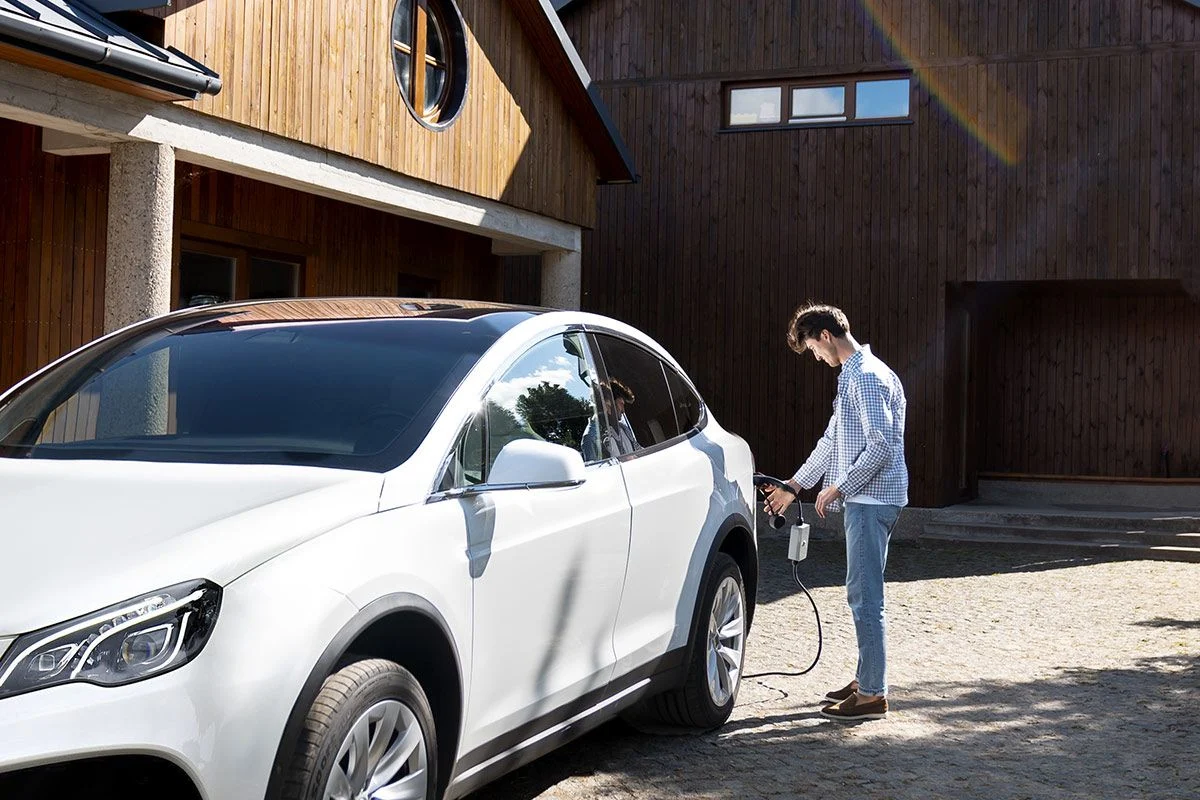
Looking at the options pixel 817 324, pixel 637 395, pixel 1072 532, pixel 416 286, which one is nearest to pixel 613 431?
pixel 637 395

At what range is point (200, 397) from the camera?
4312 mm

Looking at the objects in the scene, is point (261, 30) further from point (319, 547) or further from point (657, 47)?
point (657, 47)

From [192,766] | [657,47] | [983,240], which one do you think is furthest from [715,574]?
[657,47]

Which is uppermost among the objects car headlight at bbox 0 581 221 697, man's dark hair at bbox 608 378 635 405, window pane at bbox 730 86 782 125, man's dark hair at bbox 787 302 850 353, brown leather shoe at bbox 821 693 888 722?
window pane at bbox 730 86 782 125

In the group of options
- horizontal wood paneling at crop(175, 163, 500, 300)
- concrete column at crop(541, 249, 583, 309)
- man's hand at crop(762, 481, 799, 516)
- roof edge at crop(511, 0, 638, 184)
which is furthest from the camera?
concrete column at crop(541, 249, 583, 309)

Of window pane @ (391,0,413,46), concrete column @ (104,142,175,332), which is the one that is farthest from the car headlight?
window pane @ (391,0,413,46)

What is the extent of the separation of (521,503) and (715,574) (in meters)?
2.03

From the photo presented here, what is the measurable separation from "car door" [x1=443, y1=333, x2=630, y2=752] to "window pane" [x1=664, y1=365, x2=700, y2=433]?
3.30 feet

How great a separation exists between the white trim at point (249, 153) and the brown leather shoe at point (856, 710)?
18.1ft

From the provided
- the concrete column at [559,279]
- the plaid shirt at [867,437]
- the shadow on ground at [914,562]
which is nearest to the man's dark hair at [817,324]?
the plaid shirt at [867,437]

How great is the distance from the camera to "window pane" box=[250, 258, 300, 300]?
12.6m

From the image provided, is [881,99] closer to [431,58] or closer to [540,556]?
[431,58]

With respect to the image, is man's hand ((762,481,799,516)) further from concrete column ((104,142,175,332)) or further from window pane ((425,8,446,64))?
window pane ((425,8,446,64))

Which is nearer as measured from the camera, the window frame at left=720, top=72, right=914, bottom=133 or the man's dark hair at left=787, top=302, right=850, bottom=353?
the man's dark hair at left=787, top=302, right=850, bottom=353
